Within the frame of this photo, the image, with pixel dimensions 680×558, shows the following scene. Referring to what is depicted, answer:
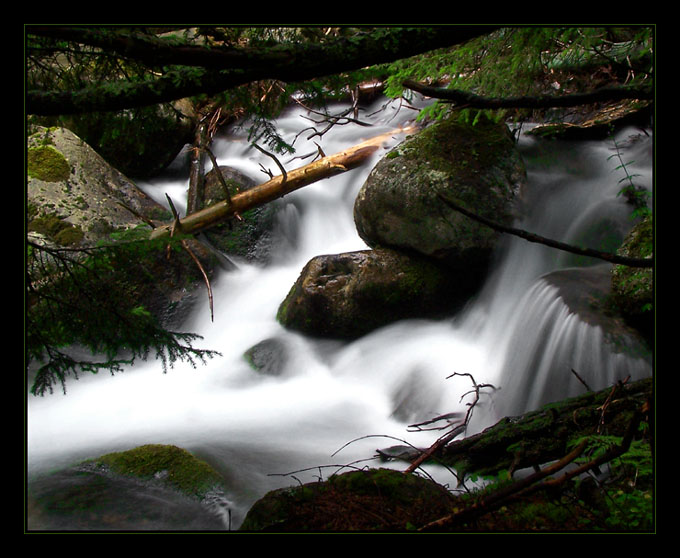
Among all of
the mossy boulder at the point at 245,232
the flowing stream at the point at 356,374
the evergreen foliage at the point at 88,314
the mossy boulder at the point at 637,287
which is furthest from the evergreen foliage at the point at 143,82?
the mossy boulder at the point at 245,232

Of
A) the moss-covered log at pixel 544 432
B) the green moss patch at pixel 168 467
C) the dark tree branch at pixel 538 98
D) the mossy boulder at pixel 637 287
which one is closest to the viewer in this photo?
the dark tree branch at pixel 538 98

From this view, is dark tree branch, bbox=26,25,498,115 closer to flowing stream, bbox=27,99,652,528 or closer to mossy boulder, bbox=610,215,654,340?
flowing stream, bbox=27,99,652,528

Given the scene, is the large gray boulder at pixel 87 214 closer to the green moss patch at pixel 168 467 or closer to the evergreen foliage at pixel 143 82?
the evergreen foliage at pixel 143 82

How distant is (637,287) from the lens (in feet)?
11.9

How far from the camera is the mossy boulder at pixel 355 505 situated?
173 cm

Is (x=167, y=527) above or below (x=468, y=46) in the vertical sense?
below

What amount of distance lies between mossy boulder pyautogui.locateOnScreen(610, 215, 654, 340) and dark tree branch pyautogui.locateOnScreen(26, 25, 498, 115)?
9.49ft

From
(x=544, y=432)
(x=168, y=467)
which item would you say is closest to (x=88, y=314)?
(x=168, y=467)

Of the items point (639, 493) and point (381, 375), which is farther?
point (381, 375)

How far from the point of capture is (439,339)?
4.84m

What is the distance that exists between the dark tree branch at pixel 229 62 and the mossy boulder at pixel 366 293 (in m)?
3.63
